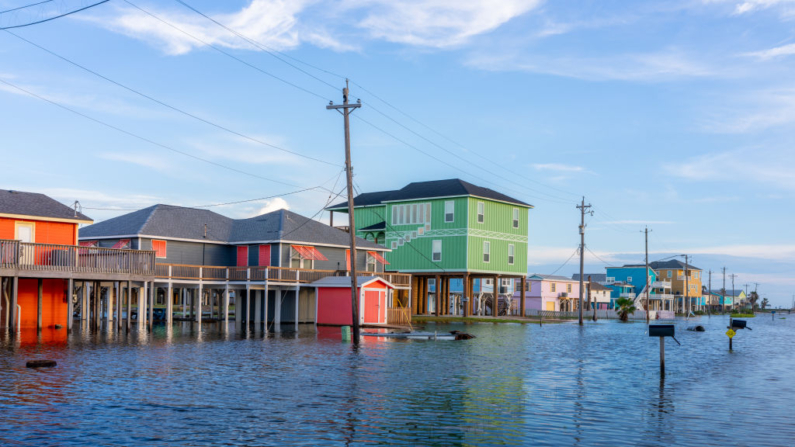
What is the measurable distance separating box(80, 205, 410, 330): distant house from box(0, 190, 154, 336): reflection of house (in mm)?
7033

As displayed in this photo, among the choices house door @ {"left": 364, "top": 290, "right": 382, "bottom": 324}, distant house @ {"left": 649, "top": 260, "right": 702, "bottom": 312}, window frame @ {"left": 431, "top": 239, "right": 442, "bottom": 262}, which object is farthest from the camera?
distant house @ {"left": 649, "top": 260, "right": 702, "bottom": 312}

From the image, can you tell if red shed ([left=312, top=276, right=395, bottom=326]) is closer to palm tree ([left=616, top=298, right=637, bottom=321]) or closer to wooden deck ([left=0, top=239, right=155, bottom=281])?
wooden deck ([left=0, top=239, right=155, bottom=281])

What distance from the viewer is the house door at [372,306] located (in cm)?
5588

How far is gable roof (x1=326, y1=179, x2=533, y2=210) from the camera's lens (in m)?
73.2

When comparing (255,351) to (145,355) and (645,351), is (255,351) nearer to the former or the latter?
(145,355)

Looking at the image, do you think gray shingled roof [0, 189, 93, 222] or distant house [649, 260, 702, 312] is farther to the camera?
distant house [649, 260, 702, 312]

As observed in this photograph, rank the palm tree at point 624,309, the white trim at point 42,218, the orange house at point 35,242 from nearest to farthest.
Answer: the orange house at point 35,242
the white trim at point 42,218
the palm tree at point 624,309

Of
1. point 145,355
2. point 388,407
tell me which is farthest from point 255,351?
point 388,407

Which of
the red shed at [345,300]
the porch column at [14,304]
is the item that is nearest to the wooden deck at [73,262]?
the porch column at [14,304]

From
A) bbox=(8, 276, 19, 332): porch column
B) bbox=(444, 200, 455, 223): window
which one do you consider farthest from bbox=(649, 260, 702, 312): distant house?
bbox=(8, 276, 19, 332): porch column

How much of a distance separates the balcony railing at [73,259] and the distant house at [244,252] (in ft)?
17.3

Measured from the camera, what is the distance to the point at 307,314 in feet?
198

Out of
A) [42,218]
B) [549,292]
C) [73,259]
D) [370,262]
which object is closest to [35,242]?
[42,218]

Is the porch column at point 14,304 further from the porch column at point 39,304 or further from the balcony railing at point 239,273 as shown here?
the balcony railing at point 239,273
